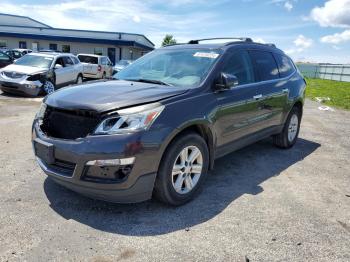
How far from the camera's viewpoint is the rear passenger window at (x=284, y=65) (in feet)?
20.6

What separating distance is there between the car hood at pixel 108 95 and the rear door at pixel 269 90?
1.86 meters

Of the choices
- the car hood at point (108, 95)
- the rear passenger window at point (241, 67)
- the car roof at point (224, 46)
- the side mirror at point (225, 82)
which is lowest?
the car hood at point (108, 95)

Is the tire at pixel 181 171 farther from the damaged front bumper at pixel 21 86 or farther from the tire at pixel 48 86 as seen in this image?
the tire at pixel 48 86

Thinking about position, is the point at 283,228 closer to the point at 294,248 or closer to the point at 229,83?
the point at 294,248

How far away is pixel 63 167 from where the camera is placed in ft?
11.8

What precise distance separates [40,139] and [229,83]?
2.25m

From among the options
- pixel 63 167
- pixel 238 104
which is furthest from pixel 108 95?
pixel 238 104

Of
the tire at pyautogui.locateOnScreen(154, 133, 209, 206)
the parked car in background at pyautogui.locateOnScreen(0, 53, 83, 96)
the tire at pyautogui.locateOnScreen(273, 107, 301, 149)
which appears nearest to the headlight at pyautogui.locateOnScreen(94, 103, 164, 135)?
the tire at pyautogui.locateOnScreen(154, 133, 209, 206)

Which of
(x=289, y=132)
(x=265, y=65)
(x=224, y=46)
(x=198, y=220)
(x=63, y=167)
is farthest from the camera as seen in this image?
(x=289, y=132)

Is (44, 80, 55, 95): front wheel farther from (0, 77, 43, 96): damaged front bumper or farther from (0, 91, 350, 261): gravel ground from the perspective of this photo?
(0, 91, 350, 261): gravel ground

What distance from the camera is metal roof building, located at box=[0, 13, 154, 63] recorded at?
4053 centimetres

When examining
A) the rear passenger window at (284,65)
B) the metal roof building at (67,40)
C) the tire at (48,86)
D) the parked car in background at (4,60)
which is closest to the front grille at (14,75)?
the tire at (48,86)

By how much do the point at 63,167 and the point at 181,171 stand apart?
1.25 metres

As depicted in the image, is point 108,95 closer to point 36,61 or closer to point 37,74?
point 37,74
